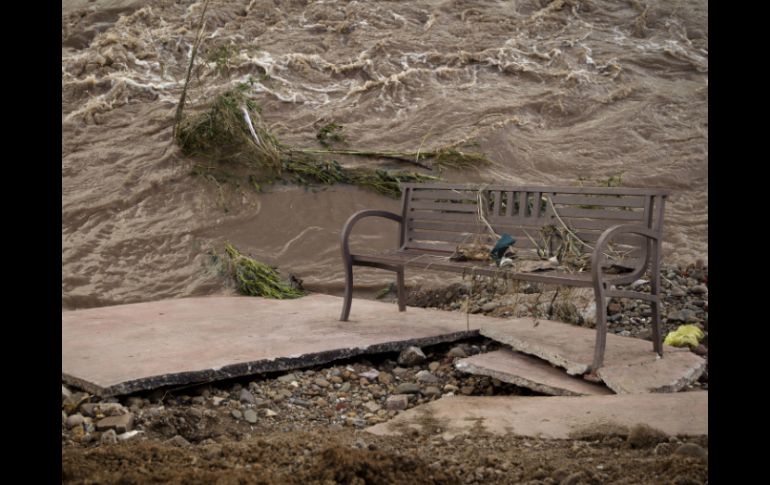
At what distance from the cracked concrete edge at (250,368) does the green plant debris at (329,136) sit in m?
5.34

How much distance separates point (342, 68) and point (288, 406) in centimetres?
930

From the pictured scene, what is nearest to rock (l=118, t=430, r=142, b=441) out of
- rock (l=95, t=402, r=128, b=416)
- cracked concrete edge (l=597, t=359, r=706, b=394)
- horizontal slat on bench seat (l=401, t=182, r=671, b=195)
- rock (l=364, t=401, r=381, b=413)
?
rock (l=95, t=402, r=128, b=416)

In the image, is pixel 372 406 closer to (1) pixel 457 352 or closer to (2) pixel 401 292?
(1) pixel 457 352

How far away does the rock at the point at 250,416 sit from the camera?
3.95 m

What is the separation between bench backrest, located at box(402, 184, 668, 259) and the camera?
4.70 m

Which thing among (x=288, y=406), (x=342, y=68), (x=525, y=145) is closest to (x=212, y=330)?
(x=288, y=406)

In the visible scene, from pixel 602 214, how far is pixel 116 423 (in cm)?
301

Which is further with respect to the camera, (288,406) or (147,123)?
(147,123)

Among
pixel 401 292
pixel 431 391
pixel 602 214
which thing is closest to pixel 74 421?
pixel 431 391

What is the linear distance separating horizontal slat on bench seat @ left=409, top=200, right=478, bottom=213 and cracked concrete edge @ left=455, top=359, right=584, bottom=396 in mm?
1338

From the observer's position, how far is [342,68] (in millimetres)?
12711

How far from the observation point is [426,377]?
468cm

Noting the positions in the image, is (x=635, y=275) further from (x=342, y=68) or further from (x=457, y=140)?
(x=342, y=68)

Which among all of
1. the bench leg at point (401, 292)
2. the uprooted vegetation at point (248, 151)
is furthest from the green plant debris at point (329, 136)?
the bench leg at point (401, 292)
